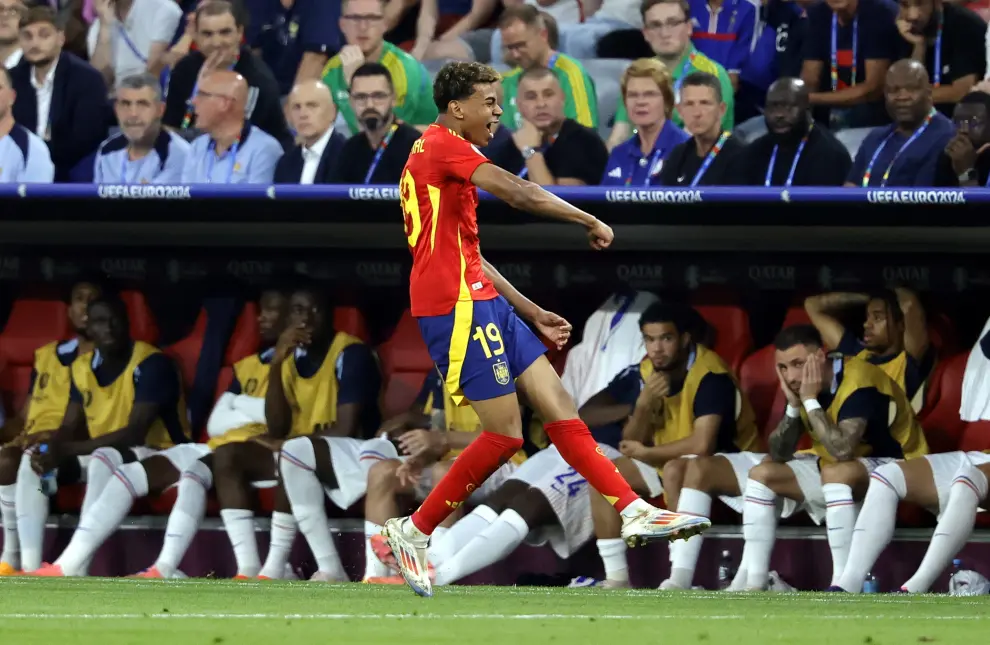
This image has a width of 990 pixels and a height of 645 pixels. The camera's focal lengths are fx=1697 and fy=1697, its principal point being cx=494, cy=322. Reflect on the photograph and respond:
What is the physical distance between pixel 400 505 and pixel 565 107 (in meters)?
2.22

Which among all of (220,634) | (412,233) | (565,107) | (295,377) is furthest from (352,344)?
(220,634)

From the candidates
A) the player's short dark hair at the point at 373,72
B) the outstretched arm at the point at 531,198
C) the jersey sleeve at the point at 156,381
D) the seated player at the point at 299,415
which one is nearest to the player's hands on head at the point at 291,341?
the seated player at the point at 299,415

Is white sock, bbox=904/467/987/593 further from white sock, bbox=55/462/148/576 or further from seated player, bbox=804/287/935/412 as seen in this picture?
white sock, bbox=55/462/148/576

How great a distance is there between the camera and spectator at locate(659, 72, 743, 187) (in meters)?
7.94

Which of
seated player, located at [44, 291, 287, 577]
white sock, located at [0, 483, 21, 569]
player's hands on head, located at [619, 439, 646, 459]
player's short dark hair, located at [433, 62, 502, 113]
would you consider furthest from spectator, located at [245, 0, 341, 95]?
player's short dark hair, located at [433, 62, 502, 113]

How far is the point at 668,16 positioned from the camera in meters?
8.65

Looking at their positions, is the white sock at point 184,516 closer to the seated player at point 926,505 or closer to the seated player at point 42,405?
the seated player at point 42,405

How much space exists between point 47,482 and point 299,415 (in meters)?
1.40

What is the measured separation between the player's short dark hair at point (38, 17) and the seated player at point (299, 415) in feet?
7.89

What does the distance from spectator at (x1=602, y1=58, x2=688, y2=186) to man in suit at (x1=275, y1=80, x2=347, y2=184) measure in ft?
4.73

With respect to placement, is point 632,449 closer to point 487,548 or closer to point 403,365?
point 487,548

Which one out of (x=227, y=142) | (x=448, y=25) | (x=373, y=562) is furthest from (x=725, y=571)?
(x=448, y=25)

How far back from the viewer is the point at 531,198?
5.05 meters

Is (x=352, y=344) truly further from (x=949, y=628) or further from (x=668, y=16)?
(x=949, y=628)
